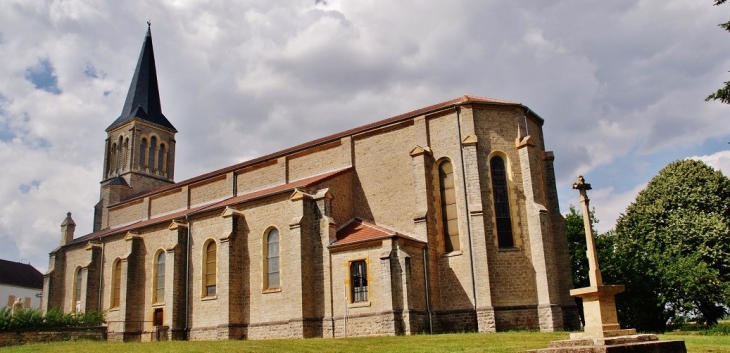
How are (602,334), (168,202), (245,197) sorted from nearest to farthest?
(602,334), (245,197), (168,202)

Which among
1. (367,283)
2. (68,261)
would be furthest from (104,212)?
(367,283)

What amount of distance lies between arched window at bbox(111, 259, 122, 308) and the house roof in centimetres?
2777

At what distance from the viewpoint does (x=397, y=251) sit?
77.0 feet

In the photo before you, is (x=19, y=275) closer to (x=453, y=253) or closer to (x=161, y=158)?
(x=161, y=158)

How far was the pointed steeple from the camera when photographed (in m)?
47.1

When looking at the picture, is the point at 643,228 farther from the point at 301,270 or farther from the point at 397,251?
the point at 301,270

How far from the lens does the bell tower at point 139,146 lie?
44.1 metres

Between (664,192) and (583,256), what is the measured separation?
7325mm

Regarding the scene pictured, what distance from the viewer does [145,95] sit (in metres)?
47.8

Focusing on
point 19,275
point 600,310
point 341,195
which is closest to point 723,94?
point 600,310

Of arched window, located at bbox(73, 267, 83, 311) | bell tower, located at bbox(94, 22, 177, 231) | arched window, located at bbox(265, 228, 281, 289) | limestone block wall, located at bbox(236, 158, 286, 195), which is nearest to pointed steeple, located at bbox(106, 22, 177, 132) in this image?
bell tower, located at bbox(94, 22, 177, 231)

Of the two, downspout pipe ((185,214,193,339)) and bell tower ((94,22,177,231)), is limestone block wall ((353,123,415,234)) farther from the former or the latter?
bell tower ((94,22,177,231))

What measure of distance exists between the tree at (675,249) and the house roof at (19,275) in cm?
5582

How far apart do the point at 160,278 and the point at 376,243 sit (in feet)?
51.6
